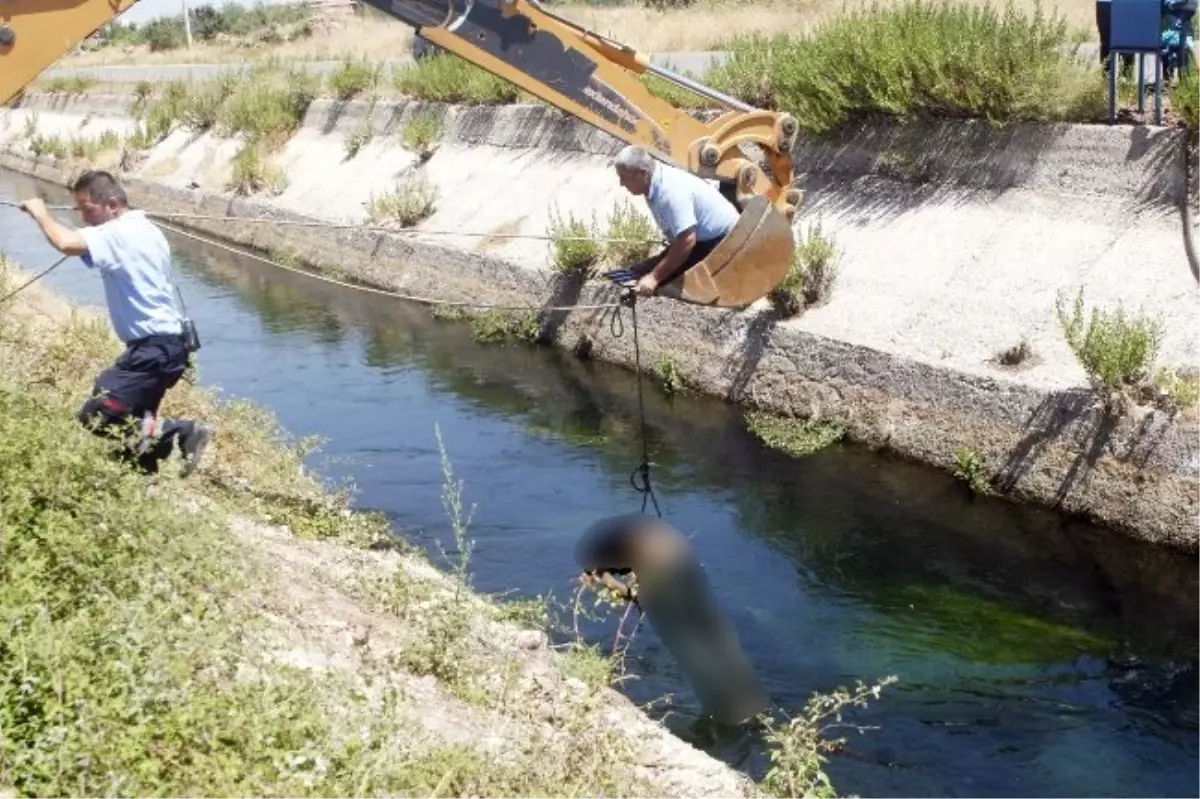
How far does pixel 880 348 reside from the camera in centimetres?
1163

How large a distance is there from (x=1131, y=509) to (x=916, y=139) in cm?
538

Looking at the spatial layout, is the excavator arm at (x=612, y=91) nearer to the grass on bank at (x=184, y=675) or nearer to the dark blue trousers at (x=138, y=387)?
the dark blue trousers at (x=138, y=387)

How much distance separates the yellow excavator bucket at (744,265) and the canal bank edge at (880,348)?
8.53 feet

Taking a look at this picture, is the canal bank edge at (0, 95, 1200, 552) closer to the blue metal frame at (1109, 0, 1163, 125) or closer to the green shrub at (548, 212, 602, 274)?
the green shrub at (548, 212, 602, 274)

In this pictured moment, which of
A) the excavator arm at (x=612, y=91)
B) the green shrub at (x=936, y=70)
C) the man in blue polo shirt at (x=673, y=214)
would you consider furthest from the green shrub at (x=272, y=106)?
the man in blue polo shirt at (x=673, y=214)

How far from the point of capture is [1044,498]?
1013 centimetres

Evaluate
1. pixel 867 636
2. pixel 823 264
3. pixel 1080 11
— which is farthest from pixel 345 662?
pixel 1080 11

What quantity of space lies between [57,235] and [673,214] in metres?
3.54

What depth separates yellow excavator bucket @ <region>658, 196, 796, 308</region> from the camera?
8.62 metres

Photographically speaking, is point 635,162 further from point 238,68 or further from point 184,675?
point 238,68

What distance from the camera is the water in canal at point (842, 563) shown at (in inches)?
291

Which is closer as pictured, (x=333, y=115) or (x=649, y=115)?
(x=649, y=115)

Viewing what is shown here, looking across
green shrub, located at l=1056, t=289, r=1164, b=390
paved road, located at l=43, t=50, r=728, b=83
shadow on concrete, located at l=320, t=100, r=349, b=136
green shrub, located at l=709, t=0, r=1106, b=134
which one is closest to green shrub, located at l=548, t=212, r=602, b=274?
green shrub, located at l=709, t=0, r=1106, b=134

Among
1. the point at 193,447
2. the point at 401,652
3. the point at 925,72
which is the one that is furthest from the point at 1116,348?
the point at 193,447
